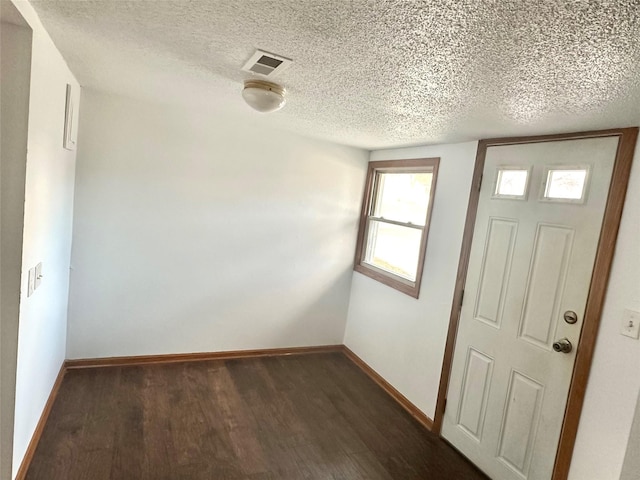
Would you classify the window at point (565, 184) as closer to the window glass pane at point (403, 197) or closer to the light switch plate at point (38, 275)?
the window glass pane at point (403, 197)

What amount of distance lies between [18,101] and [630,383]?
2.86 m

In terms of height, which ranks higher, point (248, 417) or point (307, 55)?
point (307, 55)

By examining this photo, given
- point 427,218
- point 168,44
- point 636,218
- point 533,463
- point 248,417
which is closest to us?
point 168,44

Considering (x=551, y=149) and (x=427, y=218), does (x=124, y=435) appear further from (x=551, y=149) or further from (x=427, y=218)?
(x=551, y=149)

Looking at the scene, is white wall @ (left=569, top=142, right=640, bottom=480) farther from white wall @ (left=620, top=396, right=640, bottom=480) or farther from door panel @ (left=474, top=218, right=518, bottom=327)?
door panel @ (left=474, top=218, right=518, bottom=327)

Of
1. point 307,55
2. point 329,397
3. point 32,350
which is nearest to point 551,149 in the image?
point 307,55

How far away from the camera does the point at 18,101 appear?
4.99 feet

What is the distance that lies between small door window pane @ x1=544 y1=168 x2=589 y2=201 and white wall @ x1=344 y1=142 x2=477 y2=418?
602 mm

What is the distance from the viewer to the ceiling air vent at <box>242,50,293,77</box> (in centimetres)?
161

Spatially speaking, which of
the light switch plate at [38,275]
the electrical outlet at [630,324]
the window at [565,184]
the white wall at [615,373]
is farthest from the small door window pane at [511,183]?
the light switch plate at [38,275]

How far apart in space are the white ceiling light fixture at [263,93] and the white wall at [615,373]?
5.77 feet

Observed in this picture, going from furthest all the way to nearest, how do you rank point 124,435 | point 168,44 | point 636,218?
point 124,435
point 636,218
point 168,44

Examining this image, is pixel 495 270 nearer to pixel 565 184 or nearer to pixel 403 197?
pixel 565 184

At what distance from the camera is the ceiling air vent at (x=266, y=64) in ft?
5.27
